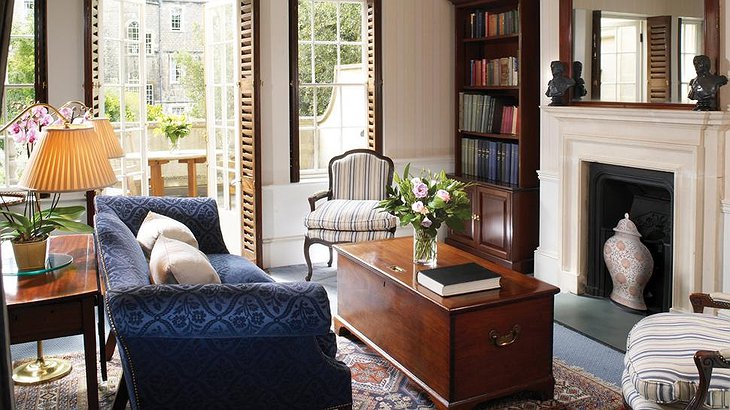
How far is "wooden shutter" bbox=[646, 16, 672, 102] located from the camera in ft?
13.5

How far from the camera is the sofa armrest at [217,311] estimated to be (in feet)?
7.24

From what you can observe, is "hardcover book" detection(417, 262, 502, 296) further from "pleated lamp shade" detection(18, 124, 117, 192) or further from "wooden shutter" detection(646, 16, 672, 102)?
"wooden shutter" detection(646, 16, 672, 102)

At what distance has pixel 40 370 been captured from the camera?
3516 millimetres

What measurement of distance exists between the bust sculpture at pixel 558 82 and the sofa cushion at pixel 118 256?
9.77 feet

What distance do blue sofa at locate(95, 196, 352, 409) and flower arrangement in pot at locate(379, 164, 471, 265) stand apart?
1201 millimetres

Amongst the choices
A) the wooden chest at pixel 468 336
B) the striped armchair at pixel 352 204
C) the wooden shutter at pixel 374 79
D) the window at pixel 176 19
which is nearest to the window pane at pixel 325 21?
the wooden shutter at pixel 374 79

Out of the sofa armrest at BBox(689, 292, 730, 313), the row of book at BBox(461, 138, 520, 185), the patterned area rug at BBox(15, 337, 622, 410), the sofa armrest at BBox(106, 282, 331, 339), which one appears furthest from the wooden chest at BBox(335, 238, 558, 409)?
the row of book at BBox(461, 138, 520, 185)

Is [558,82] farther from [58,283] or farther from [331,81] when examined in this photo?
[58,283]

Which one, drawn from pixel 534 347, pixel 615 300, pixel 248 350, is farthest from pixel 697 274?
pixel 248 350

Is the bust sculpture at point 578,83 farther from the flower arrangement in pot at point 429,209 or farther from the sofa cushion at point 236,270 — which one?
the sofa cushion at point 236,270

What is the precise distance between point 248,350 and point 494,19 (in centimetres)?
429

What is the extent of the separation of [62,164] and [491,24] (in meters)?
4.08

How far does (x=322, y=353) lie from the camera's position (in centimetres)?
240

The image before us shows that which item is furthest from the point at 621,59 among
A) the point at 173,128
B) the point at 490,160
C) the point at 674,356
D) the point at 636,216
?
the point at 173,128
